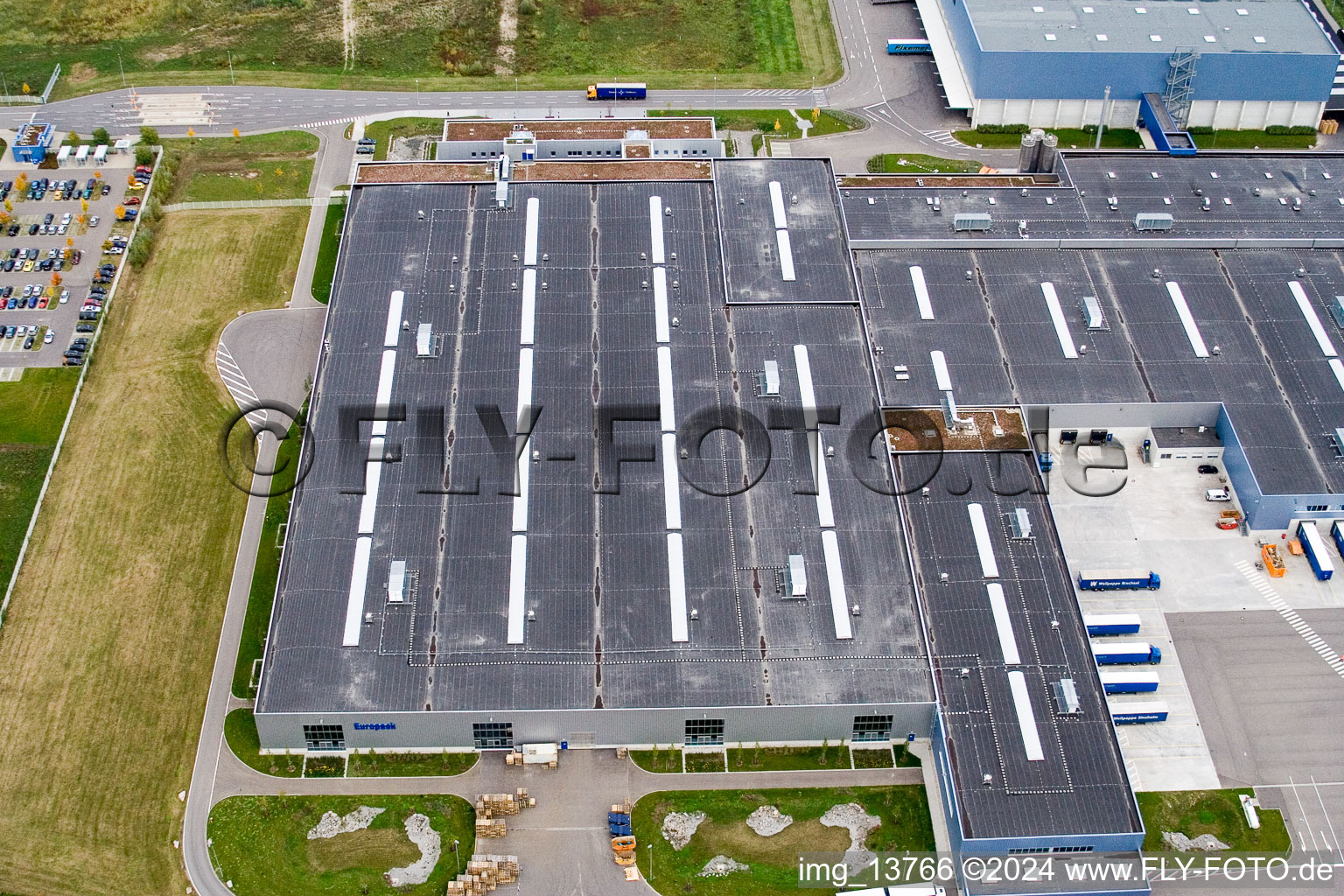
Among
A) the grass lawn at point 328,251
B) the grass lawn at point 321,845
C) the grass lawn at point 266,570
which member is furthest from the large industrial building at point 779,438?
the grass lawn at point 328,251

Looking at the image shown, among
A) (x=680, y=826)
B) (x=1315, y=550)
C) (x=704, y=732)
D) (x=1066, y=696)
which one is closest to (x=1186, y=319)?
(x=1315, y=550)

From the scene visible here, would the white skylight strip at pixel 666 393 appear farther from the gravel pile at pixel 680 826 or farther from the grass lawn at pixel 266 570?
the grass lawn at pixel 266 570

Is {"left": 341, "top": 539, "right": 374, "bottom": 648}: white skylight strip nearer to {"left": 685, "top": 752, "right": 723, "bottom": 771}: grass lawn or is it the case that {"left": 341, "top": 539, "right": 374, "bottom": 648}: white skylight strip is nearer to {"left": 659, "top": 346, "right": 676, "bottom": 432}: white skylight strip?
{"left": 685, "top": 752, "right": 723, "bottom": 771}: grass lawn

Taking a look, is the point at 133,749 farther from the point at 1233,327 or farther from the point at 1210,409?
the point at 1233,327

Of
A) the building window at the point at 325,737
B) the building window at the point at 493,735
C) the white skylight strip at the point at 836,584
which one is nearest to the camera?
the building window at the point at 325,737

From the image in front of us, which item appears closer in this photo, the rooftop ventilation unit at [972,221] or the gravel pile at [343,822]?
the gravel pile at [343,822]

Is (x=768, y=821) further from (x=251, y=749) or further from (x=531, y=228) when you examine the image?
(x=531, y=228)

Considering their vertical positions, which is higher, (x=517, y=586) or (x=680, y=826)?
(x=517, y=586)
